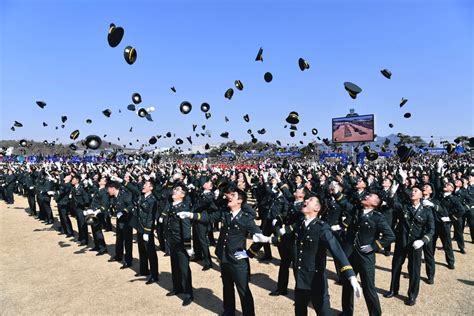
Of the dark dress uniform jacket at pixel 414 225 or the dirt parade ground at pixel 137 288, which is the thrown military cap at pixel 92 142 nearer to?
the dirt parade ground at pixel 137 288

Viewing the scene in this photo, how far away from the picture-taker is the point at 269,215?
8.83 meters

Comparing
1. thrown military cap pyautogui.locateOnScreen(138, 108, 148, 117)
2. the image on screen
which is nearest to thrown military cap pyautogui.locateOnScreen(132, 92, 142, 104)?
thrown military cap pyautogui.locateOnScreen(138, 108, 148, 117)

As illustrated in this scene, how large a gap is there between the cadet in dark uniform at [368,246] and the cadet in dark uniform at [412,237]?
1080mm

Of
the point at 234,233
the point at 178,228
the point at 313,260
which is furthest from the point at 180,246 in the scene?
the point at 313,260

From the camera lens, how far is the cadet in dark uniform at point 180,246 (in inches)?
260

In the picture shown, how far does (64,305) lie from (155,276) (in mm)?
1877

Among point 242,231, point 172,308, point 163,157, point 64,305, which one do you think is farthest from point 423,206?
point 163,157

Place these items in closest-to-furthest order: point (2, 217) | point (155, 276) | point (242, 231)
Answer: point (242, 231) < point (155, 276) < point (2, 217)

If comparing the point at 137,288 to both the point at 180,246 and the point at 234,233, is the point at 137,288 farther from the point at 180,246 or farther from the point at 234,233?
the point at 234,233

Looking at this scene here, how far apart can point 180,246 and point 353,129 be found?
40528mm

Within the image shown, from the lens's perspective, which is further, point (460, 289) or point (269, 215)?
point (269, 215)

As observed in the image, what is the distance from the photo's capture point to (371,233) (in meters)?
5.68

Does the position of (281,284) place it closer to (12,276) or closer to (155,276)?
(155,276)

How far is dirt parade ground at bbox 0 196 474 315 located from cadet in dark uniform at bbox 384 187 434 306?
0.31 meters
